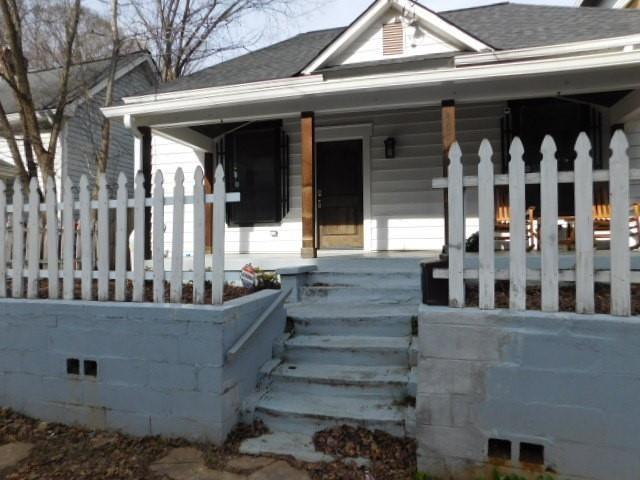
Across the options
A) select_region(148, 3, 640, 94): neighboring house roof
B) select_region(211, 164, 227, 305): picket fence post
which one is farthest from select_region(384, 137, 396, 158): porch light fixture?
select_region(211, 164, 227, 305): picket fence post

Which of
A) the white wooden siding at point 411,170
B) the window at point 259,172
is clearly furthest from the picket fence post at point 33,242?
the window at point 259,172

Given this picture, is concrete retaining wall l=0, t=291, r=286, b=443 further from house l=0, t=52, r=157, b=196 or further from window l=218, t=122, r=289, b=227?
house l=0, t=52, r=157, b=196

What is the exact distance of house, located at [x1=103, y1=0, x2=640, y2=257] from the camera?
19.9 ft

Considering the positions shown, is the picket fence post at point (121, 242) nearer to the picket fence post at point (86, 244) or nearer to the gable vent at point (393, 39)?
the picket fence post at point (86, 244)

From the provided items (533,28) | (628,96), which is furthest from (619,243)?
(533,28)

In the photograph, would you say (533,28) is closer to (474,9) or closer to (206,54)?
(474,9)

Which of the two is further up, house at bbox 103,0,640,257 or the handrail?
house at bbox 103,0,640,257

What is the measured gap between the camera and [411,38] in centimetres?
734

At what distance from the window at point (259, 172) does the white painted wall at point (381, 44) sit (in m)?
1.67

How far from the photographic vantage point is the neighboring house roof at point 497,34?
6.67m

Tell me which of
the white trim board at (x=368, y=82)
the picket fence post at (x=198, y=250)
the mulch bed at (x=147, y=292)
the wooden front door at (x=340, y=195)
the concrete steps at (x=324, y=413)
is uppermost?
the white trim board at (x=368, y=82)

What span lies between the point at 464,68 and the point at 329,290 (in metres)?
3.49

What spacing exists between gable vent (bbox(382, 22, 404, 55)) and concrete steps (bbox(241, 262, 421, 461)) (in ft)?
15.1

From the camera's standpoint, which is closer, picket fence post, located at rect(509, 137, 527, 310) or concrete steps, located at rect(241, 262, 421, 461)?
picket fence post, located at rect(509, 137, 527, 310)
